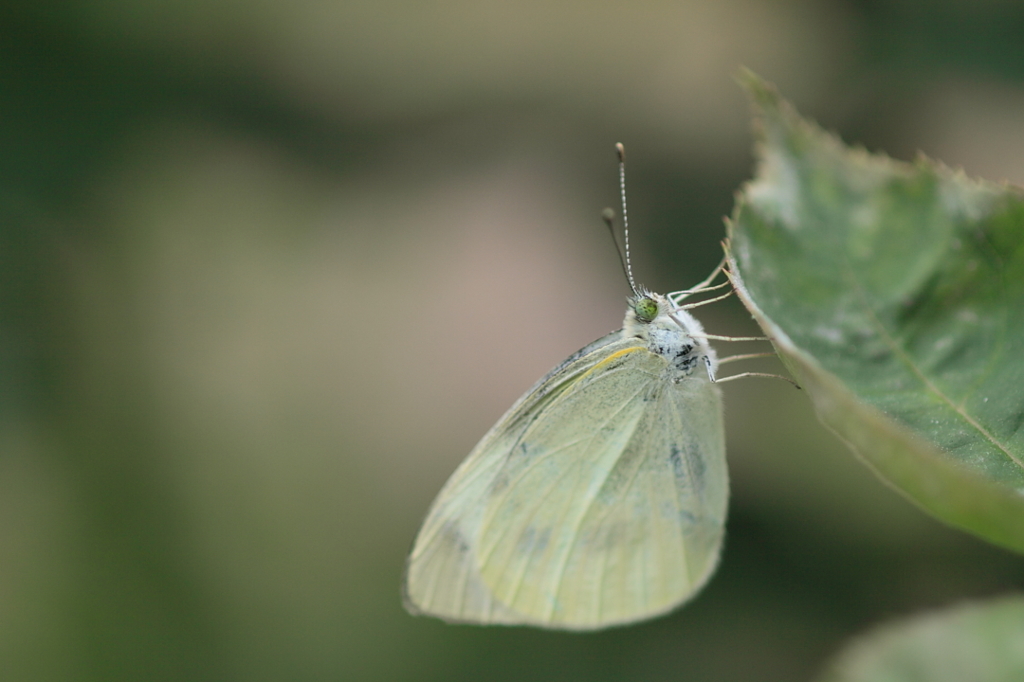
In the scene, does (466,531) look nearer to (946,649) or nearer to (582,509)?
(582,509)

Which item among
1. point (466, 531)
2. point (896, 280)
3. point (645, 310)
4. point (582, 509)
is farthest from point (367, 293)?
point (896, 280)

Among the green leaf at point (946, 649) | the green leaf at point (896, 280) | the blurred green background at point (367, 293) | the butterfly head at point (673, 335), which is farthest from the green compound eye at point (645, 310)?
the blurred green background at point (367, 293)

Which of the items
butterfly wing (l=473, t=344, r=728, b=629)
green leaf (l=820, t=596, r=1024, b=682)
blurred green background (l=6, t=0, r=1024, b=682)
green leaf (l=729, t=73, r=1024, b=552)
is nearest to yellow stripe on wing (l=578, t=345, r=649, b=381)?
butterfly wing (l=473, t=344, r=728, b=629)

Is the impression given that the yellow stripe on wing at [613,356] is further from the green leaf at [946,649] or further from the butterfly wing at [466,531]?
the green leaf at [946,649]

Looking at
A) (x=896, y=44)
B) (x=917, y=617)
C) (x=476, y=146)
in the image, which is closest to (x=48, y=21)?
(x=476, y=146)

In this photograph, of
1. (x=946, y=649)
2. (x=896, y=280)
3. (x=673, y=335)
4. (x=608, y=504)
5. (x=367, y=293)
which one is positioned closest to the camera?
(x=896, y=280)

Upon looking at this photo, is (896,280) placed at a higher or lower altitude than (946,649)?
higher

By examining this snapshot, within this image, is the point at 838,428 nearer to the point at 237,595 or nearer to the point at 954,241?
the point at 954,241

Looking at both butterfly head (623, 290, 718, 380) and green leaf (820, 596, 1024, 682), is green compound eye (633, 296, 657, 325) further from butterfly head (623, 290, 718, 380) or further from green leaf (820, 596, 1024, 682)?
green leaf (820, 596, 1024, 682)
